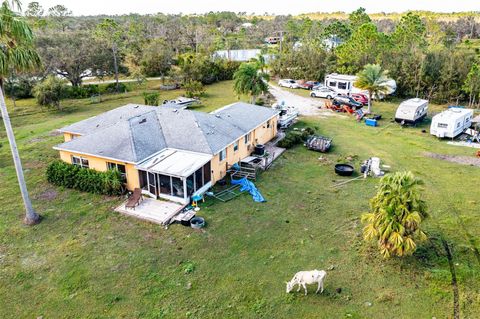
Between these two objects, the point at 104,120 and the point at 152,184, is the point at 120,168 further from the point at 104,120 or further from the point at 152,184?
the point at 104,120

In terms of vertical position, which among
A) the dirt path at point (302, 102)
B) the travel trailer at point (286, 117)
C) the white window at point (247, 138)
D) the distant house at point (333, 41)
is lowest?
the dirt path at point (302, 102)

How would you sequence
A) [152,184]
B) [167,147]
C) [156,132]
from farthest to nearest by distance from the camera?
[156,132], [167,147], [152,184]

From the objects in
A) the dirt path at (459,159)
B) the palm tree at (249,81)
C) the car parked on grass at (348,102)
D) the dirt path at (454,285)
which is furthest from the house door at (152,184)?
the car parked on grass at (348,102)

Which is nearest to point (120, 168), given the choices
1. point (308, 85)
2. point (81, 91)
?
point (81, 91)

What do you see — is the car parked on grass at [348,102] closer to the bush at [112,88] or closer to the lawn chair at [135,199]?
the lawn chair at [135,199]

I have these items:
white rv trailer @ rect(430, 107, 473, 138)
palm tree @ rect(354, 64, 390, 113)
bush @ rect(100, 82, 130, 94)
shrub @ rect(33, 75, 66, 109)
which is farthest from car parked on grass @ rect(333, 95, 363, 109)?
shrub @ rect(33, 75, 66, 109)

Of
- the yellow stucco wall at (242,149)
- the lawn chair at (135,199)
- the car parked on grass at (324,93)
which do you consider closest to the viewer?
the lawn chair at (135,199)

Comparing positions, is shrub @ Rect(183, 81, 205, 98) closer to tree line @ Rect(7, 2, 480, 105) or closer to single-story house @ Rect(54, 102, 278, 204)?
tree line @ Rect(7, 2, 480, 105)

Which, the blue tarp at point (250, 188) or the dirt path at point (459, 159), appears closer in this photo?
the blue tarp at point (250, 188)
